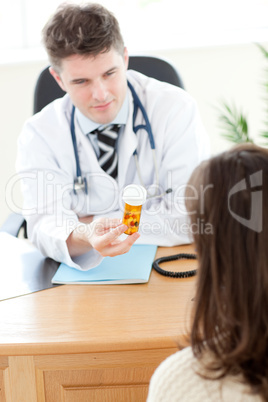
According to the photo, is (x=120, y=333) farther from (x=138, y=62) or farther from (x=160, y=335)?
(x=138, y=62)

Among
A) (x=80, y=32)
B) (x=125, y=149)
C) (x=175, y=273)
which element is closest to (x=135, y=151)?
(x=125, y=149)

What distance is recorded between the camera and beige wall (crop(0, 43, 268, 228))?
284cm

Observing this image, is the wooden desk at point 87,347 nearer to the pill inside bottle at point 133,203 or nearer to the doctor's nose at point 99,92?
the pill inside bottle at point 133,203

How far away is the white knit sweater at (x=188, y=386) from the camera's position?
0.75m

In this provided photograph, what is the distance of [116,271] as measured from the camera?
138 centimetres

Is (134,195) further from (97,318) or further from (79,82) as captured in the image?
(79,82)

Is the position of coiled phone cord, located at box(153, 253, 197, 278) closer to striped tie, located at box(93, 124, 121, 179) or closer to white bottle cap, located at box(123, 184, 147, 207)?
white bottle cap, located at box(123, 184, 147, 207)

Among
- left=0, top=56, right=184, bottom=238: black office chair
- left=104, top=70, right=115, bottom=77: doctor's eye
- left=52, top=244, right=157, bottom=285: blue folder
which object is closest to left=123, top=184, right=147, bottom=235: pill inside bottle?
left=52, top=244, right=157, bottom=285: blue folder

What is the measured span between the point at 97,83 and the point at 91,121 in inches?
5.5

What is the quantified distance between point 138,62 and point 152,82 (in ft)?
0.49

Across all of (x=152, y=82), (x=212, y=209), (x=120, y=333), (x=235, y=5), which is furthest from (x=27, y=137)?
(x=235, y=5)

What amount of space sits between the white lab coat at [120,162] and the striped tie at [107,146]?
24 mm

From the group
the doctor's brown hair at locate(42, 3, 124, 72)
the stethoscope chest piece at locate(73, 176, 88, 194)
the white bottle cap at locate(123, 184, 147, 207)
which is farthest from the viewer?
the stethoscope chest piece at locate(73, 176, 88, 194)

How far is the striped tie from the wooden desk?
574mm
